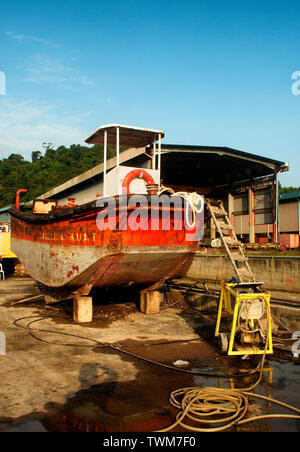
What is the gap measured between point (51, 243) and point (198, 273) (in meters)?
6.50

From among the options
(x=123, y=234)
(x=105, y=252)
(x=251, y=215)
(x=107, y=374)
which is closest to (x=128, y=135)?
(x=123, y=234)

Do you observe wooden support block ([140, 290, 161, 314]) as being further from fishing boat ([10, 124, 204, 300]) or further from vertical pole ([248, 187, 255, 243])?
vertical pole ([248, 187, 255, 243])

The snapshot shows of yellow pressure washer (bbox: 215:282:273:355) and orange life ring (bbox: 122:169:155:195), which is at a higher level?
orange life ring (bbox: 122:169:155:195)

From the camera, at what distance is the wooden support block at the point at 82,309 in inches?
264

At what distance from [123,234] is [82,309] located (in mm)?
1851

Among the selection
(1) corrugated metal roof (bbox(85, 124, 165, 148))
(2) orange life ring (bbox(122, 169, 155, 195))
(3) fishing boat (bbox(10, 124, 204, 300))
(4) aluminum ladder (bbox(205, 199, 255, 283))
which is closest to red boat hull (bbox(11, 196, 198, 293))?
(3) fishing boat (bbox(10, 124, 204, 300))

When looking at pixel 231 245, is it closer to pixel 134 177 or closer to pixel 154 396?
pixel 134 177

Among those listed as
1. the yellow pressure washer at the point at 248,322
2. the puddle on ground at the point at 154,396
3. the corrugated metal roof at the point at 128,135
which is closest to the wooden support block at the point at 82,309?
the puddle on ground at the point at 154,396

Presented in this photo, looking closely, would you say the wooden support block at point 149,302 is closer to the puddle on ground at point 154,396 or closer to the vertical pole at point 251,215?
the puddle on ground at point 154,396

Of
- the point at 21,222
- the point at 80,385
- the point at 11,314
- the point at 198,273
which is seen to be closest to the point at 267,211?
the point at 198,273

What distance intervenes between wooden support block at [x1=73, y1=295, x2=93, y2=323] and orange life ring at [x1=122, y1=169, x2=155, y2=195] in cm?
224

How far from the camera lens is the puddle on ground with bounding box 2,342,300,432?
2.88 meters

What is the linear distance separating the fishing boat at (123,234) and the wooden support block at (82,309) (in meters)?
0.17

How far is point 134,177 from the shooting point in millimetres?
6723
